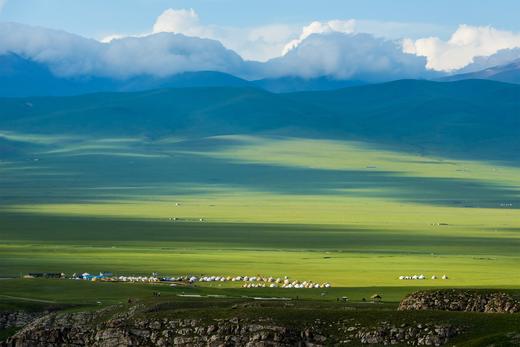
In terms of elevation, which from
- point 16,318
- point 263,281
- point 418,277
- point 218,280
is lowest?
Result: point 16,318

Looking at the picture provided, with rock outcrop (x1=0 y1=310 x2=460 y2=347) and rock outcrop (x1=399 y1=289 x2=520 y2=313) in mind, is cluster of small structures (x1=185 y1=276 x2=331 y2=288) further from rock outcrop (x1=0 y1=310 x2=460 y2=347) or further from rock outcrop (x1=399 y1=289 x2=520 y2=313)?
rock outcrop (x1=0 y1=310 x2=460 y2=347)

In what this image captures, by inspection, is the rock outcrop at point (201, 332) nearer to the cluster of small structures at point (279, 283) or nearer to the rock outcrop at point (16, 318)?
the rock outcrop at point (16, 318)

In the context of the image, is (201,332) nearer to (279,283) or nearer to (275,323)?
(275,323)

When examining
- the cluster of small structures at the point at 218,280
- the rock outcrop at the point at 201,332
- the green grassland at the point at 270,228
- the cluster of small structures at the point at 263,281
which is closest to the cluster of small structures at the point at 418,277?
the green grassland at the point at 270,228

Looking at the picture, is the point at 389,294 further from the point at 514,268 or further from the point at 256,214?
the point at 256,214

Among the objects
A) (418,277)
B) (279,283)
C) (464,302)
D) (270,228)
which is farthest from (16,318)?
(270,228)

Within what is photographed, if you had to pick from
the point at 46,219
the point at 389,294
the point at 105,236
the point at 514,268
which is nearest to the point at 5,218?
the point at 46,219
